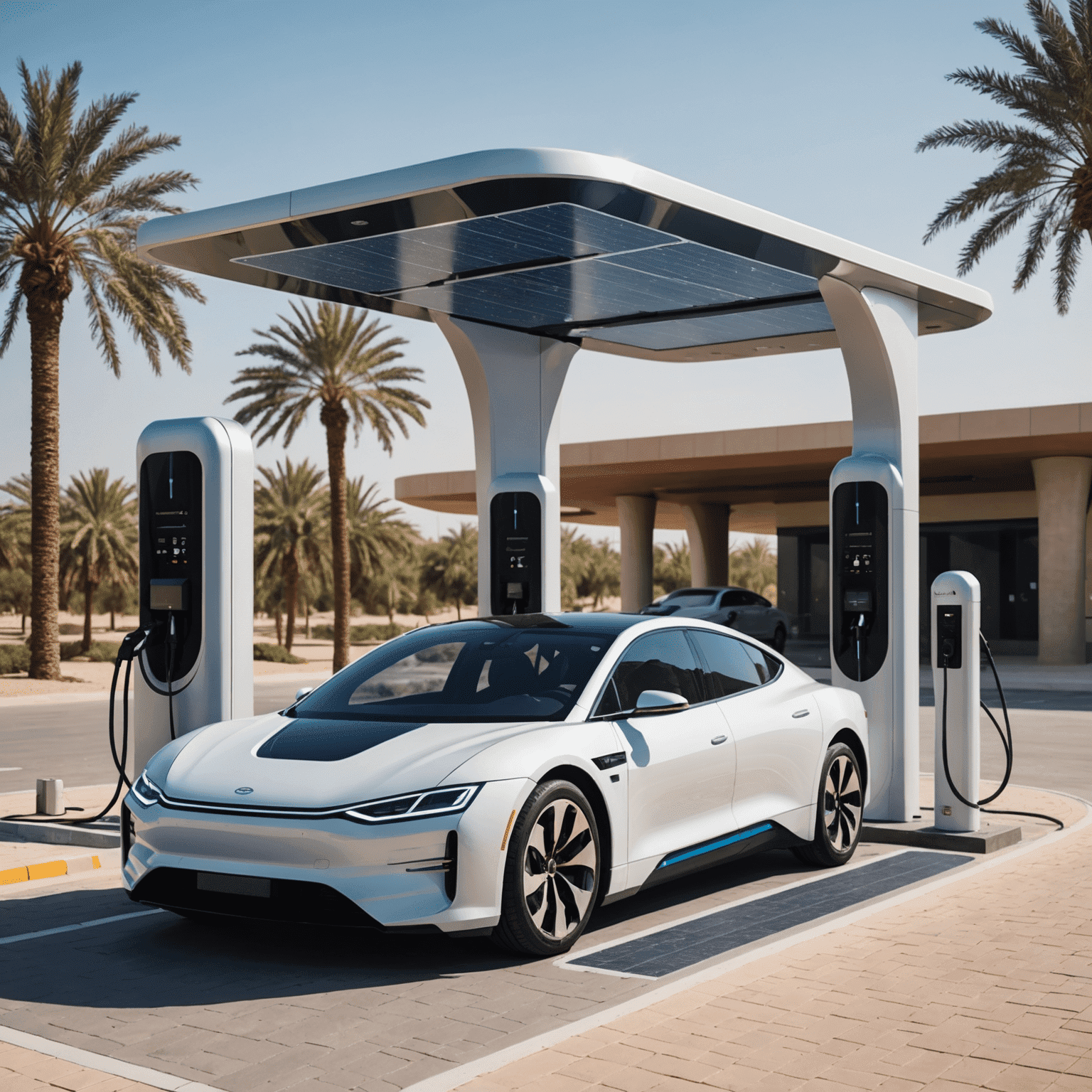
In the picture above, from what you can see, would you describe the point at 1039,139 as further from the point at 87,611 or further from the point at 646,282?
the point at 87,611

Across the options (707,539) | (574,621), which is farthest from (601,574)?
(574,621)

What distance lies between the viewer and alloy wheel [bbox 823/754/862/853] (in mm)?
8258

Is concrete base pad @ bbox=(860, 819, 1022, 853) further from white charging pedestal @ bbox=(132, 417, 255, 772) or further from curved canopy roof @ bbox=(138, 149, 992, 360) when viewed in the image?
white charging pedestal @ bbox=(132, 417, 255, 772)

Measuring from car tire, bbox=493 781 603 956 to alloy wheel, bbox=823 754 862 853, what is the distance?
93.9 inches

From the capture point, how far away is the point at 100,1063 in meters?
4.67

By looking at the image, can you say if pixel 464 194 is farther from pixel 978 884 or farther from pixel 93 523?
pixel 93 523

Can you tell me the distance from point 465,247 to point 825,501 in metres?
35.8

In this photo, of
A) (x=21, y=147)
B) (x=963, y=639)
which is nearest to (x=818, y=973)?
(x=963, y=639)

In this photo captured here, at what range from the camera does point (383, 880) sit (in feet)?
18.3

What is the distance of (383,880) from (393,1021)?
63cm

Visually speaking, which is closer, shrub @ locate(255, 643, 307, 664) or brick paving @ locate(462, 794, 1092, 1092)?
brick paving @ locate(462, 794, 1092, 1092)

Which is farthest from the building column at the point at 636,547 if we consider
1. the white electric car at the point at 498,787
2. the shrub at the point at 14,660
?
the white electric car at the point at 498,787

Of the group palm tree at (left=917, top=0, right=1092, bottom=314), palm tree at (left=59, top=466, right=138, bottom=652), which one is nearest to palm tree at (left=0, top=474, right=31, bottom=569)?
palm tree at (left=59, top=466, right=138, bottom=652)

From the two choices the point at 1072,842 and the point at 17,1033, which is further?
the point at 1072,842
